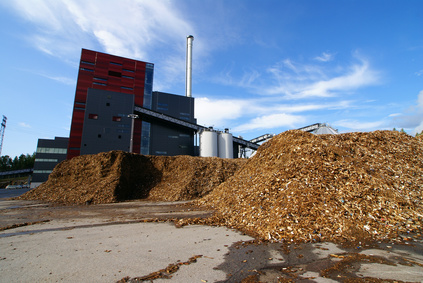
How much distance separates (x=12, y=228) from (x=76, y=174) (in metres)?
11.6

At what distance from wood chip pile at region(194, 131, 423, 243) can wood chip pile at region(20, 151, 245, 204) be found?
610cm

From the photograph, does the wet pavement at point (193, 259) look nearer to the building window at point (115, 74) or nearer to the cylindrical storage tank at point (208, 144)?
the cylindrical storage tank at point (208, 144)

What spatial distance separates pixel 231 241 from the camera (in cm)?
531

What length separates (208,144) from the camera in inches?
1731

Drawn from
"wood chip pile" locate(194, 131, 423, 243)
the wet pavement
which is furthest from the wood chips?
the wet pavement

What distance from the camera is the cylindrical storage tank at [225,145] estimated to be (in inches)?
1785

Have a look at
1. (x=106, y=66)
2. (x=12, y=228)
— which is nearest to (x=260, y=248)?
(x=12, y=228)

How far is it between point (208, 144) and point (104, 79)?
38.6 metres

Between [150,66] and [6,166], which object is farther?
[6,166]

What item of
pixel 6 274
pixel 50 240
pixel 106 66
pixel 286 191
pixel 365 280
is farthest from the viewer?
pixel 106 66

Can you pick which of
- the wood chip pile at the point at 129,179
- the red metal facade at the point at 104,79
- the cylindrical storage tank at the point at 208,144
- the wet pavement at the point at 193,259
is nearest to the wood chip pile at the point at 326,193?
the wet pavement at the point at 193,259

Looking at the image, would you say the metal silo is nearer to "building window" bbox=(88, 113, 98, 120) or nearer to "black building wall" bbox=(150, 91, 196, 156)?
"black building wall" bbox=(150, 91, 196, 156)

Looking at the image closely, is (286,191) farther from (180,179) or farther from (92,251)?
(180,179)

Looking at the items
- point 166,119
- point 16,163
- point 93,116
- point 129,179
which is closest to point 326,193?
point 129,179
